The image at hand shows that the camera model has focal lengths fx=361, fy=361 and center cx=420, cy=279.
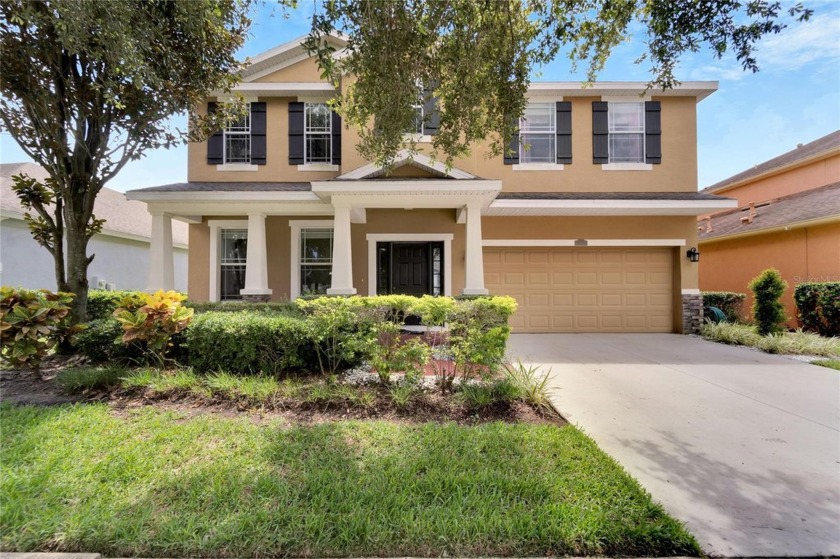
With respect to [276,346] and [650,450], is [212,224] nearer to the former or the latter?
[276,346]

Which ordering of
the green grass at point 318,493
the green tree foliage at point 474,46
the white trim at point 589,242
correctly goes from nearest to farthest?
the green grass at point 318,493 → the green tree foliage at point 474,46 → the white trim at point 589,242

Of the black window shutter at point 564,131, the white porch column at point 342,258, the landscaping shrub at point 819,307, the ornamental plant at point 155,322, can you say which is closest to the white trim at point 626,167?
the black window shutter at point 564,131

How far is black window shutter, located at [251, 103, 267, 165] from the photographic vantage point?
10242 millimetres

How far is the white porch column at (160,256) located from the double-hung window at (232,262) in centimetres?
146

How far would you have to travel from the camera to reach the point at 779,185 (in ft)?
48.4

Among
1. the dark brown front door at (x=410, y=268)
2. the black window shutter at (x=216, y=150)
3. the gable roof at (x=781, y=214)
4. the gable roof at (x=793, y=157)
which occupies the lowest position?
the dark brown front door at (x=410, y=268)

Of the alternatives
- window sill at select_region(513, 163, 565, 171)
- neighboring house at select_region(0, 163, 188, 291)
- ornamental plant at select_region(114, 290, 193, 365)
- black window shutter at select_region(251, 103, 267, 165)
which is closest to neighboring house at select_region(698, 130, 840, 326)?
window sill at select_region(513, 163, 565, 171)

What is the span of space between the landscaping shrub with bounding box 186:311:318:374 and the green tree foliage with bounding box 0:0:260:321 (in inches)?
127

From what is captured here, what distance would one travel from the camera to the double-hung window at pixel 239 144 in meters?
10.3

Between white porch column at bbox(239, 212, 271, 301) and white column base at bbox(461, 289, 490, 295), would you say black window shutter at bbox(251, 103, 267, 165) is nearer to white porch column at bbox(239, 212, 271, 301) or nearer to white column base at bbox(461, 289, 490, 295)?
white porch column at bbox(239, 212, 271, 301)

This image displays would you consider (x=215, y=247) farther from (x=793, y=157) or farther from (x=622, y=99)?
(x=793, y=157)

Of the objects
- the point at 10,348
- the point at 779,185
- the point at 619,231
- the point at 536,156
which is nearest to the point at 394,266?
the point at 536,156

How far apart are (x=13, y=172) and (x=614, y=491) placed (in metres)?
20.4

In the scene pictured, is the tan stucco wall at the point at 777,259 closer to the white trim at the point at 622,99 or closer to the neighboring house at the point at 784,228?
the neighboring house at the point at 784,228
